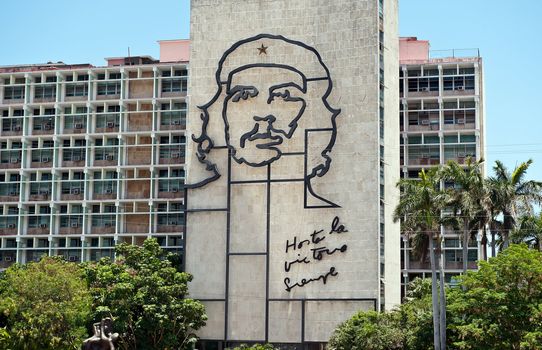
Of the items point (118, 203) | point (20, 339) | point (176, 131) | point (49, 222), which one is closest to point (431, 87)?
point (176, 131)

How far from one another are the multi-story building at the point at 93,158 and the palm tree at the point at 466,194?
1517 inches

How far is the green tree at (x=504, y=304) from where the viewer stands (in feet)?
179

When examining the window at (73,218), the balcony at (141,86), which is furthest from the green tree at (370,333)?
the balcony at (141,86)

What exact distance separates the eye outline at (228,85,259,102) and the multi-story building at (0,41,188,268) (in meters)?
24.5

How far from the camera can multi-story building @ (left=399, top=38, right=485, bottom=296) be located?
95.1 meters

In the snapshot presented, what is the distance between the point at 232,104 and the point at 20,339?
74.3ft

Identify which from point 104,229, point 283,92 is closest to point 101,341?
point 283,92

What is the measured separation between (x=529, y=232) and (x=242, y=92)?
22541 mm

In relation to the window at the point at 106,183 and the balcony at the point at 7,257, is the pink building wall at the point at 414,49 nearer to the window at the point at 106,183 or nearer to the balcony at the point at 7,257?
the window at the point at 106,183

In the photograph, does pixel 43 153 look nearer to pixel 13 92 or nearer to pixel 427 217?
pixel 13 92

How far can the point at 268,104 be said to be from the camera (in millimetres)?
71625

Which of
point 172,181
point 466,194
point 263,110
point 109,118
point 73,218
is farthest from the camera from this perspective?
point 109,118

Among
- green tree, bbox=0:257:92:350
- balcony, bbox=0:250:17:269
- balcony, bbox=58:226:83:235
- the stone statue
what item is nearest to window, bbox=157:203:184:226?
balcony, bbox=58:226:83:235

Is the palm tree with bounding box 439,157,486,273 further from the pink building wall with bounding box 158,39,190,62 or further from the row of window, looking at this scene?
the pink building wall with bounding box 158,39,190,62
